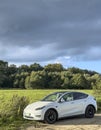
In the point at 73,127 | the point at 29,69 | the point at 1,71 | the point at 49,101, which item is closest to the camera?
the point at 73,127

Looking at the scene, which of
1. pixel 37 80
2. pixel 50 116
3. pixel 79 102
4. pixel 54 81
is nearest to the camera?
pixel 50 116

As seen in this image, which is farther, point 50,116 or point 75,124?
point 50,116

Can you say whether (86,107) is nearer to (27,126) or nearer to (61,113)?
(61,113)

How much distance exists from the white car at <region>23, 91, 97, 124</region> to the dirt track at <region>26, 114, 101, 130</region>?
38 centimetres

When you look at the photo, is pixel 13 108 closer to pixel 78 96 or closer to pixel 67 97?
pixel 67 97

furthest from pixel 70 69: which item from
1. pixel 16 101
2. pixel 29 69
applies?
pixel 16 101

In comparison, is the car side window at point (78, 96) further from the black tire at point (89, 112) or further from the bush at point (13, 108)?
the bush at point (13, 108)

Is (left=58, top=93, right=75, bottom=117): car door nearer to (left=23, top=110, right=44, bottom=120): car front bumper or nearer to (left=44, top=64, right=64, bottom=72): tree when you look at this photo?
(left=23, top=110, right=44, bottom=120): car front bumper

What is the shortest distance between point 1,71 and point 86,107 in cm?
8130

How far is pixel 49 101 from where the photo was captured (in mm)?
19125


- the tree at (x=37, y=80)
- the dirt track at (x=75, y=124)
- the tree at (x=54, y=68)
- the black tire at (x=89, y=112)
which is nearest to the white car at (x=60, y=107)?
the black tire at (x=89, y=112)

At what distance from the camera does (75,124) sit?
17609 mm

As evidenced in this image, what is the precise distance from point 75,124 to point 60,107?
59.1 inches

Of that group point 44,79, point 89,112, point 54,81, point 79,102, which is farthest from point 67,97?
point 44,79
